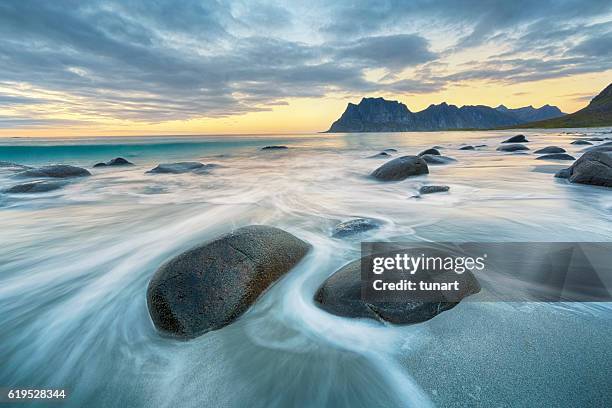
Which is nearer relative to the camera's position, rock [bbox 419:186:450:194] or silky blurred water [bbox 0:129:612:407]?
silky blurred water [bbox 0:129:612:407]

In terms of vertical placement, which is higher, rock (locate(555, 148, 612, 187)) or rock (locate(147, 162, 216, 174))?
rock (locate(555, 148, 612, 187))

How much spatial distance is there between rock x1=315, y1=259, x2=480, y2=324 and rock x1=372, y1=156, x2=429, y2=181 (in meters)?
9.10

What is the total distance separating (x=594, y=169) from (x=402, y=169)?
5.95 metres

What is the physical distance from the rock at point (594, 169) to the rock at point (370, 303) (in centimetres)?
877

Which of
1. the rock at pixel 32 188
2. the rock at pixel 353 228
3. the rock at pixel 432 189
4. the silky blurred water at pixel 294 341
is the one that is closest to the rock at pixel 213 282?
the silky blurred water at pixel 294 341

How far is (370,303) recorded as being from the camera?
3.20 metres

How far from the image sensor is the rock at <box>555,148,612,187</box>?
8781 mm

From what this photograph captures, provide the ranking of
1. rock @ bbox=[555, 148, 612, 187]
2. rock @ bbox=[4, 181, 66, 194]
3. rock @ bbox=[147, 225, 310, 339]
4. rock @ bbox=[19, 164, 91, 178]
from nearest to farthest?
rock @ bbox=[147, 225, 310, 339] < rock @ bbox=[555, 148, 612, 187] < rock @ bbox=[4, 181, 66, 194] < rock @ bbox=[19, 164, 91, 178]

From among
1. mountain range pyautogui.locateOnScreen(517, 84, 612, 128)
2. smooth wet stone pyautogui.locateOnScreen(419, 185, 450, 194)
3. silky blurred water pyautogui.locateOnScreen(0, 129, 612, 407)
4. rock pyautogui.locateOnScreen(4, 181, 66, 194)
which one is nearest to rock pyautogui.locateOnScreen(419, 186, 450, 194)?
smooth wet stone pyautogui.locateOnScreen(419, 185, 450, 194)

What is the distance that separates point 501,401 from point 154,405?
271 centimetres

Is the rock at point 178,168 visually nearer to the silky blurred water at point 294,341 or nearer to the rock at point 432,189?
the silky blurred water at point 294,341

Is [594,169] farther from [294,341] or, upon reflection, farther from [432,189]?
[294,341]

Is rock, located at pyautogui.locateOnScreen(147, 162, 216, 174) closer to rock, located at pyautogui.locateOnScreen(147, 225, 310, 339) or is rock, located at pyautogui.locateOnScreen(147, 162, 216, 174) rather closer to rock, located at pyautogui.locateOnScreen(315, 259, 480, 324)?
rock, located at pyautogui.locateOnScreen(147, 225, 310, 339)

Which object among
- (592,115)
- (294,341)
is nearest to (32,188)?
(294,341)
